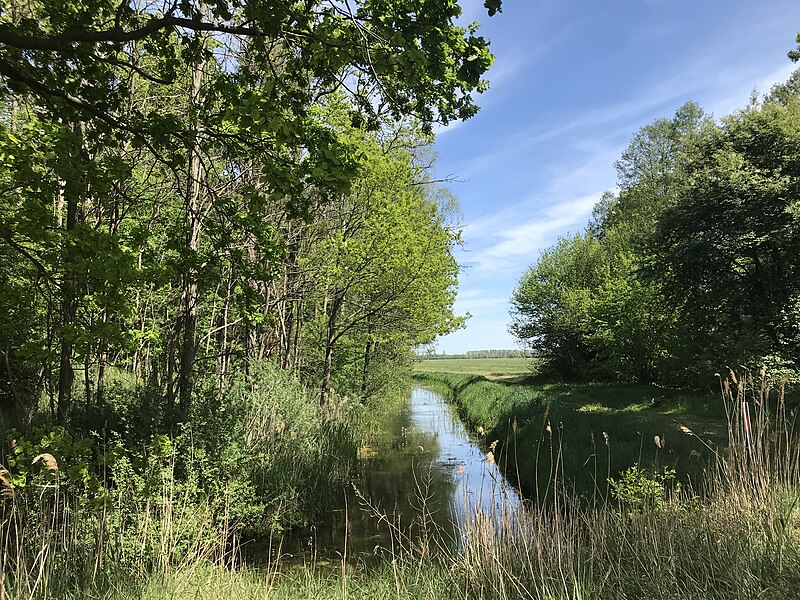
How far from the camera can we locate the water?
5833 millimetres

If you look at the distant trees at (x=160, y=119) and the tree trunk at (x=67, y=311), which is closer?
the distant trees at (x=160, y=119)

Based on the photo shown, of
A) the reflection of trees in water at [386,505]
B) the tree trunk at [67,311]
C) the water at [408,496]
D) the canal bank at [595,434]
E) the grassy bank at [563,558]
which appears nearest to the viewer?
the grassy bank at [563,558]

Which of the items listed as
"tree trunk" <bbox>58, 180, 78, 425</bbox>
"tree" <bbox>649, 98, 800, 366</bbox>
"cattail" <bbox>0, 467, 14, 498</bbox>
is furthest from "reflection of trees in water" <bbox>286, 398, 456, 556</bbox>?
"tree" <bbox>649, 98, 800, 366</bbox>

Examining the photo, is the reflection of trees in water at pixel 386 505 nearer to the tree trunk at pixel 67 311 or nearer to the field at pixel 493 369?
the tree trunk at pixel 67 311

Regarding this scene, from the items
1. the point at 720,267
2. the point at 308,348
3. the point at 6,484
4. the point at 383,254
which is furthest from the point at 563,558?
the point at 720,267

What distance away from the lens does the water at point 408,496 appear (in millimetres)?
5833

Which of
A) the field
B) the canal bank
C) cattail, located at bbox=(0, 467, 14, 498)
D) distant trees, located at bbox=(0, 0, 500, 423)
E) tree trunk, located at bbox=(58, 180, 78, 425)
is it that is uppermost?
distant trees, located at bbox=(0, 0, 500, 423)

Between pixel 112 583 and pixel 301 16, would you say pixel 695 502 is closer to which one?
pixel 112 583

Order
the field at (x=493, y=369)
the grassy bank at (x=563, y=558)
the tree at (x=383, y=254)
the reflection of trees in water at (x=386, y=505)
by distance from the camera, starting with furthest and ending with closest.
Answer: the field at (x=493, y=369), the tree at (x=383, y=254), the reflection of trees in water at (x=386, y=505), the grassy bank at (x=563, y=558)

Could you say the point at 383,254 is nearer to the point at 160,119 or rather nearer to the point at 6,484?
the point at 160,119

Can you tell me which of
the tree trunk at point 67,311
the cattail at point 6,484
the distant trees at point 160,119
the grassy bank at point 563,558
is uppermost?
the distant trees at point 160,119

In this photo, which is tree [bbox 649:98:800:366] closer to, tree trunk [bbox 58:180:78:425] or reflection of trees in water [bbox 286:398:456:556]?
reflection of trees in water [bbox 286:398:456:556]

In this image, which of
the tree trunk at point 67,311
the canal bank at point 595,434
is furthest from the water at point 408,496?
the tree trunk at point 67,311

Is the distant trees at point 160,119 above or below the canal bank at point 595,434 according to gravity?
above
